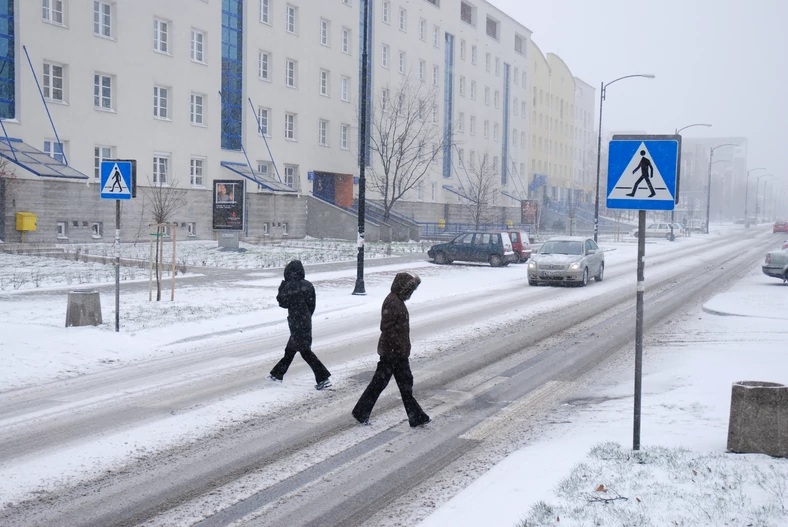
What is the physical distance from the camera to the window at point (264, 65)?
47650 millimetres

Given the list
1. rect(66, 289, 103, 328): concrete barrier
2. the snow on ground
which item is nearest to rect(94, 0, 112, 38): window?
the snow on ground

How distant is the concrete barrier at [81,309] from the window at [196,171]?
→ 29.3m

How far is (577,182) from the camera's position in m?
116

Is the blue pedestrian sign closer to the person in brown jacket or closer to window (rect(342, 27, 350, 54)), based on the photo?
the person in brown jacket

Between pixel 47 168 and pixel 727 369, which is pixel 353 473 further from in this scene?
pixel 47 168

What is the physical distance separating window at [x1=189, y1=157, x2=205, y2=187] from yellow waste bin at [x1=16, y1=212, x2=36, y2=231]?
10637 mm

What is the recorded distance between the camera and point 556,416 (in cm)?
867

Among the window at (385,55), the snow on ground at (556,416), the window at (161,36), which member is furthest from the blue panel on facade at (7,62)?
the window at (385,55)

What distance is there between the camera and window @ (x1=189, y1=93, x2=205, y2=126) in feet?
141

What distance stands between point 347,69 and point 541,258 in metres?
34.0

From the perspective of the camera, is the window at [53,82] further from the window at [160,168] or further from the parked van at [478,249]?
the parked van at [478,249]

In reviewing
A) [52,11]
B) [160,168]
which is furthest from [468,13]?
[52,11]

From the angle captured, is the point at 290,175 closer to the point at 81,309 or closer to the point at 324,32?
the point at 324,32

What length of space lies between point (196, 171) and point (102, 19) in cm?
912
